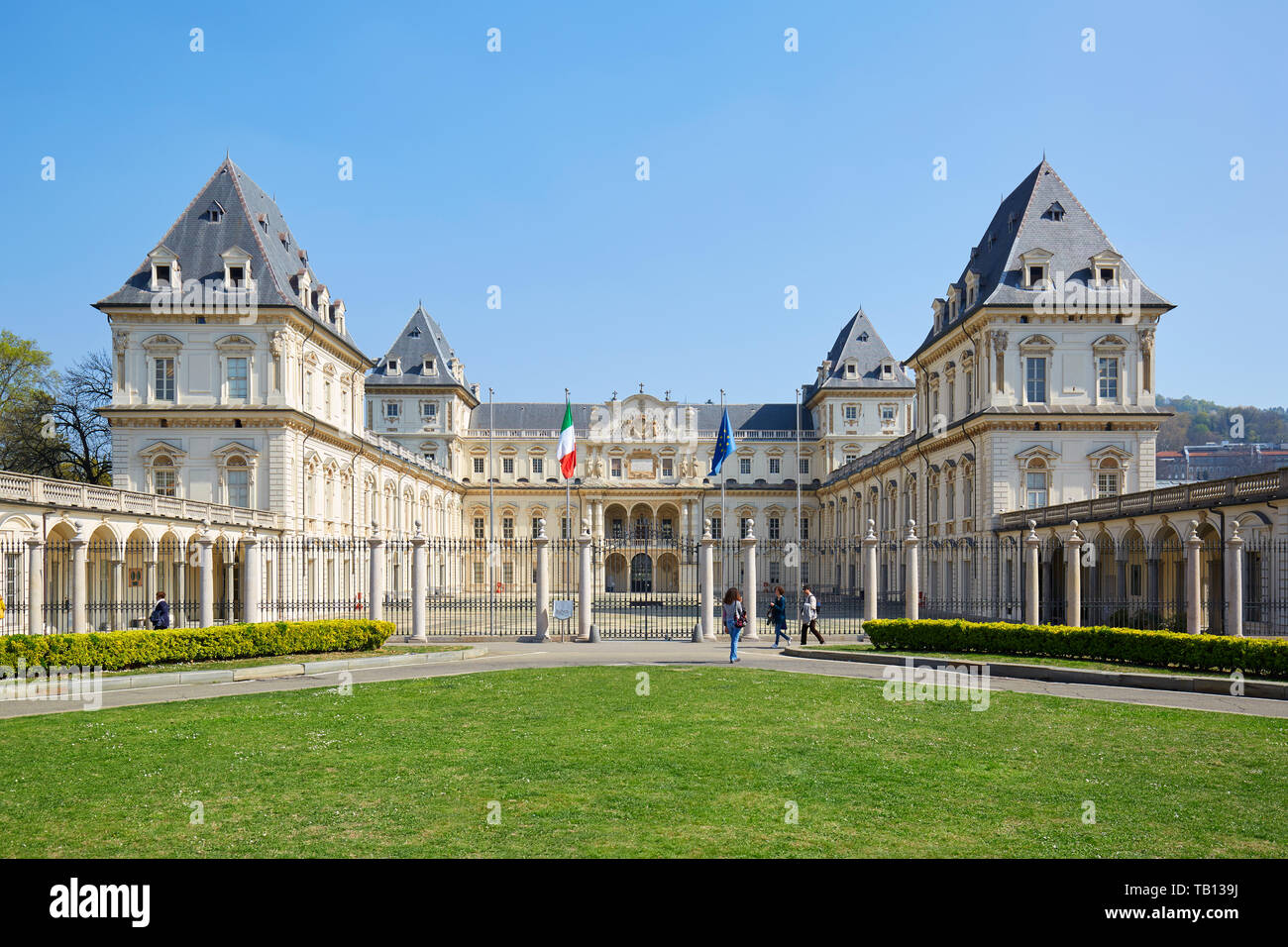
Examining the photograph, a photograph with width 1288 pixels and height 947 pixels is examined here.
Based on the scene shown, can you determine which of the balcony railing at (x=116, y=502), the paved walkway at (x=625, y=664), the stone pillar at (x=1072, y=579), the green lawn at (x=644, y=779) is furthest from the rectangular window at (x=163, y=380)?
the stone pillar at (x=1072, y=579)

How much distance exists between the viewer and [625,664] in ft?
77.8

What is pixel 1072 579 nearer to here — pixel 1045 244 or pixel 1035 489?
pixel 1035 489

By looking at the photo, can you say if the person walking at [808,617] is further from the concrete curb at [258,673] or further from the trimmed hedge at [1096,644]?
the concrete curb at [258,673]

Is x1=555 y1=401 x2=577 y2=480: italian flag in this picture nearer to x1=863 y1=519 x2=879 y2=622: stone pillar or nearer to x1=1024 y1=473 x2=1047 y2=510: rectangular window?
x1=863 y1=519 x2=879 y2=622: stone pillar

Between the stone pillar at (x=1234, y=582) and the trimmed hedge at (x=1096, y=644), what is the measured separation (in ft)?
8.16

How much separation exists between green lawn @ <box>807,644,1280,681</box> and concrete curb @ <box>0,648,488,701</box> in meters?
10.7

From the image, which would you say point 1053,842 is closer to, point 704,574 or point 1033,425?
point 704,574

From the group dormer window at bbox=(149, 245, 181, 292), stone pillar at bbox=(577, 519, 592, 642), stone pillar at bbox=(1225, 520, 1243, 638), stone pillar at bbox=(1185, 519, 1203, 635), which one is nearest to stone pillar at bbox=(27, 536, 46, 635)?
stone pillar at bbox=(577, 519, 592, 642)

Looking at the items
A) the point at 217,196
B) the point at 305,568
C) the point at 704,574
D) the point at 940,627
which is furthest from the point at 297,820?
the point at 217,196

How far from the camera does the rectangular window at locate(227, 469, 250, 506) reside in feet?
143

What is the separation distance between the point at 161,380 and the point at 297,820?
4088 centimetres

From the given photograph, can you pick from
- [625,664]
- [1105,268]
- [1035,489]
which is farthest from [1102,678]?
[1105,268]

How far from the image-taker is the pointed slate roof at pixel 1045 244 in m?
43.0

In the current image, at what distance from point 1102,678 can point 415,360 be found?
224 feet
